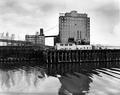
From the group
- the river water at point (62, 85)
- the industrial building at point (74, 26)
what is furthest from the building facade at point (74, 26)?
the river water at point (62, 85)

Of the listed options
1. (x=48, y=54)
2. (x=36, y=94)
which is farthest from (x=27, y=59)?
(x=36, y=94)

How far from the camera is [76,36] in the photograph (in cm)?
18038

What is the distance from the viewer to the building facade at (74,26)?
179 m

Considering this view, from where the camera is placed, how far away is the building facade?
179m

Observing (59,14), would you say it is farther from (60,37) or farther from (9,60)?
(9,60)

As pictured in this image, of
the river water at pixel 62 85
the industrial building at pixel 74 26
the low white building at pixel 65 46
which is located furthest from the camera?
the industrial building at pixel 74 26

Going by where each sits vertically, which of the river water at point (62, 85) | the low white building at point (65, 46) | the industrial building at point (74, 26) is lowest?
the river water at point (62, 85)

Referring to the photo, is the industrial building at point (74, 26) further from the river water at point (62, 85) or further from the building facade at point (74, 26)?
the river water at point (62, 85)

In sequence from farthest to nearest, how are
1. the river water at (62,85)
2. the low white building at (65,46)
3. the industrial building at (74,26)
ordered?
the industrial building at (74,26)
the low white building at (65,46)
the river water at (62,85)

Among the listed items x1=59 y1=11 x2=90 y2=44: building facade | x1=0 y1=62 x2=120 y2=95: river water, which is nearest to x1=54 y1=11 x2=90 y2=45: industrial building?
x1=59 y1=11 x2=90 y2=44: building facade

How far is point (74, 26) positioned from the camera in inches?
7347

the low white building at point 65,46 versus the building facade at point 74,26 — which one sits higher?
the building facade at point 74,26

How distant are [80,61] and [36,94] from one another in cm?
6999

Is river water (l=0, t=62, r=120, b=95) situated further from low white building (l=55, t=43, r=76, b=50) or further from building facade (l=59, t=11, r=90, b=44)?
building facade (l=59, t=11, r=90, b=44)
